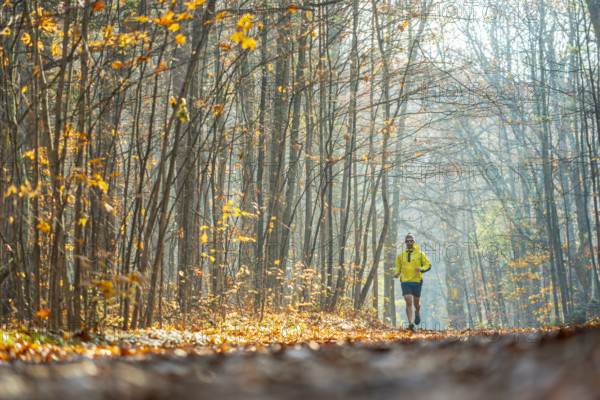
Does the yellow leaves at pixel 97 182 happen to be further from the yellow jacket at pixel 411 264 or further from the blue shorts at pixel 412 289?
the blue shorts at pixel 412 289

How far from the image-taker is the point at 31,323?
598 centimetres

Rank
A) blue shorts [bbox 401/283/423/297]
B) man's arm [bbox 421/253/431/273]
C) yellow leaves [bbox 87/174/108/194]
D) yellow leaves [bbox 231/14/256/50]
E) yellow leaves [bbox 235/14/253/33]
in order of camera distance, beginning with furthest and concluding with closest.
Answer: blue shorts [bbox 401/283/423/297] < man's arm [bbox 421/253/431/273] < yellow leaves [bbox 235/14/253/33] < yellow leaves [bbox 231/14/256/50] < yellow leaves [bbox 87/174/108/194]

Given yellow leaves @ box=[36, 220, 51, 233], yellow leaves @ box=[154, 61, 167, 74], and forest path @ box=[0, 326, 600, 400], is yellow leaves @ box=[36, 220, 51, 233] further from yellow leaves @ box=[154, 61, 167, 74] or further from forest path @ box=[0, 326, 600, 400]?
forest path @ box=[0, 326, 600, 400]

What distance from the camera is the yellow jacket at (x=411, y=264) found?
44.1 feet

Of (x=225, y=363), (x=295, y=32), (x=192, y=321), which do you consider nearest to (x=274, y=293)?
(x=192, y=321)

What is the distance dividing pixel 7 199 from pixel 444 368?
607cm

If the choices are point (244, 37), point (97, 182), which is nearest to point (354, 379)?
point (97, 182)

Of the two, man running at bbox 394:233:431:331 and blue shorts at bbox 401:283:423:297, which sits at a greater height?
man running at bbox 394:233:431:331

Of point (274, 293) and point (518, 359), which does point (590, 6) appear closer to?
point (274, 293)

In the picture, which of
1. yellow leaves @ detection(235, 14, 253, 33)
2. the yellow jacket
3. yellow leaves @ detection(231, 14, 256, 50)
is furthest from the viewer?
the yellow jacket

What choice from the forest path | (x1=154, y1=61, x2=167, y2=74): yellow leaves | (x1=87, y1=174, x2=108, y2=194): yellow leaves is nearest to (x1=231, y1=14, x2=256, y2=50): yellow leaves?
(x1=154, y1=61, x2=167, y2=74): yellow leaves

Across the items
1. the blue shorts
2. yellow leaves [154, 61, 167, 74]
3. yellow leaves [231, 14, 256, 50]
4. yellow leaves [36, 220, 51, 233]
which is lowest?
the blue shorts

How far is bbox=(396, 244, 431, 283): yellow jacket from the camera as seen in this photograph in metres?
13.4

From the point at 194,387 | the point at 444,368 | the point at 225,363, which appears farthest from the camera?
the point at 225,363
